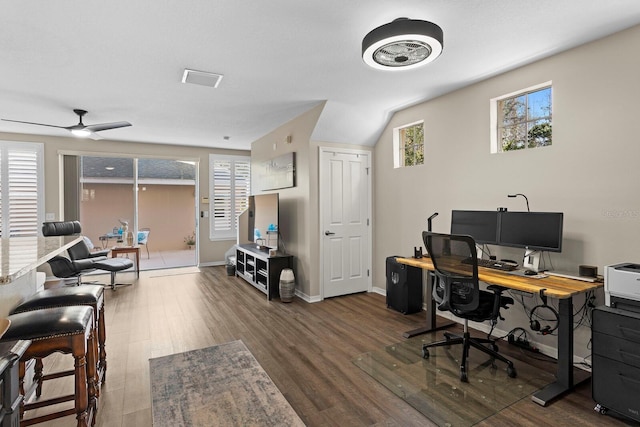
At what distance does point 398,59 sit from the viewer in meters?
2.43

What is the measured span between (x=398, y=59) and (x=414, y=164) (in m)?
2.07

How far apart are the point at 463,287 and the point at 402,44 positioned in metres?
1.89

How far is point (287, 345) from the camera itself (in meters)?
3.16

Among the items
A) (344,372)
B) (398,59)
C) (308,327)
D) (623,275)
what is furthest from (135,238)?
(623,275)

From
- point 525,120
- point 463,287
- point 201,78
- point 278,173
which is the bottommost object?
point 463,287

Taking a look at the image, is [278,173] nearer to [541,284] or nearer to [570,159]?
[570,159]

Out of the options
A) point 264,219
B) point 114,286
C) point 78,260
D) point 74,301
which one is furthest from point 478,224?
point 78,260

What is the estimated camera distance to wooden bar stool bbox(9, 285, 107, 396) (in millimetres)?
1967

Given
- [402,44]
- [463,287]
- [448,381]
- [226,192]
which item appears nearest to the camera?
[402,44]

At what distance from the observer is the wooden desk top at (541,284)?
220 cm

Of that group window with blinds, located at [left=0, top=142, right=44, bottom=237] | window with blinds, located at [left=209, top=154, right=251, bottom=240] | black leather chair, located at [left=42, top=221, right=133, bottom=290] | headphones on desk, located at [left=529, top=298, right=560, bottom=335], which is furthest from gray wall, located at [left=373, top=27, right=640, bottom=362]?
window with blinds, located at [left=0, top=142, right=44, bottom=237]

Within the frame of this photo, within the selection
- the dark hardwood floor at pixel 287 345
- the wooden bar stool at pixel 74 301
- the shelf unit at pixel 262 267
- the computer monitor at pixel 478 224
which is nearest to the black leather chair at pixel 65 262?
the dark hardwood floor at pixel 287 345

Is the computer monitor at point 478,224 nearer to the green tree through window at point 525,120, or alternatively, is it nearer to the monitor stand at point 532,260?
the monitor stand at point 532,260

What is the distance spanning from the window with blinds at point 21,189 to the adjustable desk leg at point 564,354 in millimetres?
7440
